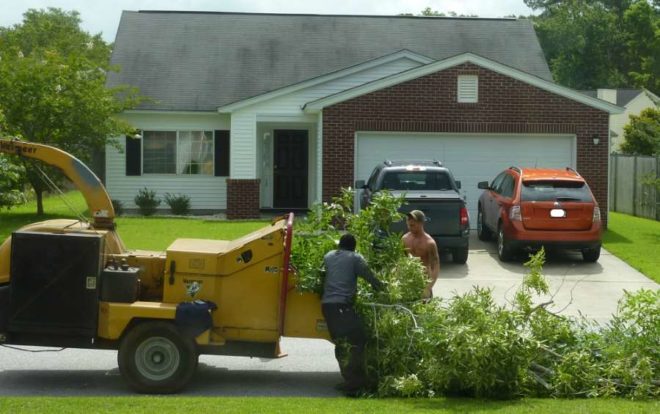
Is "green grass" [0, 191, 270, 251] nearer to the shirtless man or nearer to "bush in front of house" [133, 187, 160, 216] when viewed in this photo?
"bush in front of house" [133, 187, 160, 216]

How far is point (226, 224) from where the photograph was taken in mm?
23469

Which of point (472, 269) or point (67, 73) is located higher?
point (67, 73)

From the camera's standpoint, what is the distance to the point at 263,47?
29.2m

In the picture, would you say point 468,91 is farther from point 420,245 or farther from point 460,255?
point 420,245

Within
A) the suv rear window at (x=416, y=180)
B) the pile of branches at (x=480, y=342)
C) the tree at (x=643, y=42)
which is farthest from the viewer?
the tree at (x=643, y=42)

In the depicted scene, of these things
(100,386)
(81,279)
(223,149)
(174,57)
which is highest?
(174,57)

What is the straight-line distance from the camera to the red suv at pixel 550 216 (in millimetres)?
18188

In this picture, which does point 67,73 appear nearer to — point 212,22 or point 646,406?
point 212,22

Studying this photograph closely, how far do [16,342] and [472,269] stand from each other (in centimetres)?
992

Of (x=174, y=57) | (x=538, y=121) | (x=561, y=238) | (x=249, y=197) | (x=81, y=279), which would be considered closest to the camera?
(x=81, y=279)

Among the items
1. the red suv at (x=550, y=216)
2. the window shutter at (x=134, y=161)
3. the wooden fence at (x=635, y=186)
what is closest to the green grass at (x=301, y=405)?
the red suv at (x=550, y=216)

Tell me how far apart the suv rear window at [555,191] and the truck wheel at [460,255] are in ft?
4.45

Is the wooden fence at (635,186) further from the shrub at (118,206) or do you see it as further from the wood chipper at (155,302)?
the wood chipper at (155,302)

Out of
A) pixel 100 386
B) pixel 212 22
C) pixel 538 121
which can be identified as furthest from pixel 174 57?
pixel 100 386
